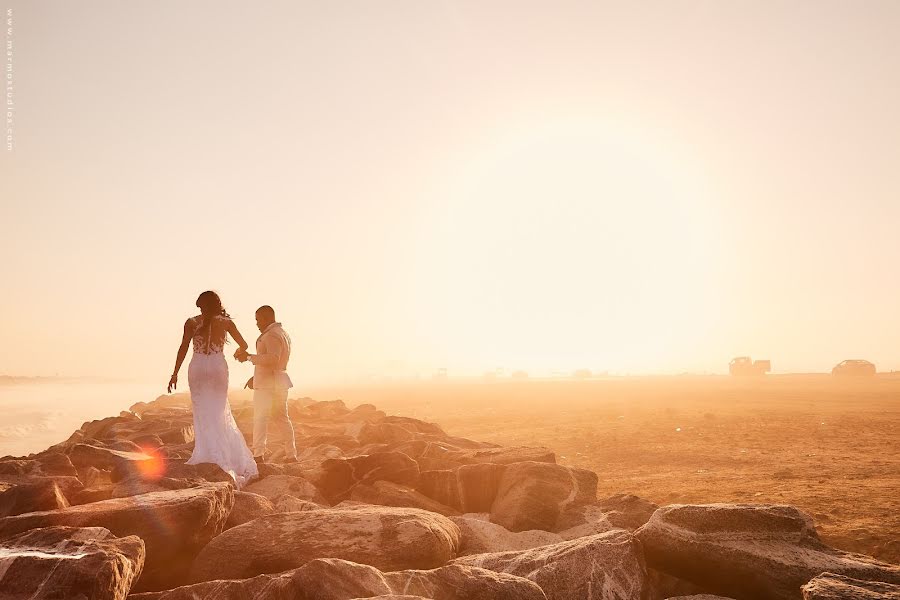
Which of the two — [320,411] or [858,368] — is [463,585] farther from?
[858,368]

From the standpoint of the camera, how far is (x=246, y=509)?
22.2 ft

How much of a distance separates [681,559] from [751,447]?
13761 mm

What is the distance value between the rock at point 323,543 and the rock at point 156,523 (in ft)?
0.73

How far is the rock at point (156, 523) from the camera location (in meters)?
5.27

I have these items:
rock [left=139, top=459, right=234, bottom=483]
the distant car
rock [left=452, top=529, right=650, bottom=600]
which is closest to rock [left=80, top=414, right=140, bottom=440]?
rock [left=139, top=459, right=234, bottom=483]

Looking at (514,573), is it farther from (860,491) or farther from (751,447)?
(751,447)

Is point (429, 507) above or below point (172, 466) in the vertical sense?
below

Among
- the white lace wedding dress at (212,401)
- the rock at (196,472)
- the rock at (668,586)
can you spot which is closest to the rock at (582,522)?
the rock at (668,586)

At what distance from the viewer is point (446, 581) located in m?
4.70

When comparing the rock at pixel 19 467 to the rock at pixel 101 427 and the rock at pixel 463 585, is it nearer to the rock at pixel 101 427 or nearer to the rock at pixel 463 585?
the rock at pixel 101 427

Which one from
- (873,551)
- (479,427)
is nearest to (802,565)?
(873,551)

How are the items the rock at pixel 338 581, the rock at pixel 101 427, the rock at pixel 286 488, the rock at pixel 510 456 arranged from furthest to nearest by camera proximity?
the rock at pixel 101 427 < the rock at pixel 510 456 < the rock at pixel 286 488 < the rock at pixel 338 581

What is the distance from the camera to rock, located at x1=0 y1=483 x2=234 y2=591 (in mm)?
5266

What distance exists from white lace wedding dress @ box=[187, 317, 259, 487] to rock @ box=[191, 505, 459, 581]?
270cm
